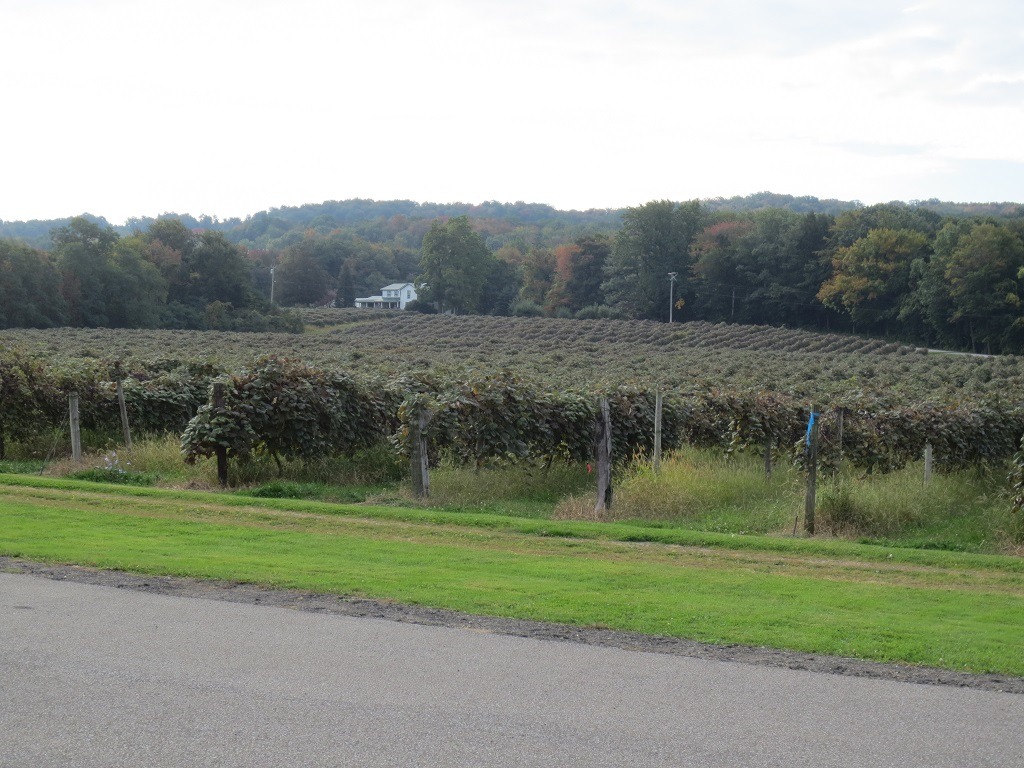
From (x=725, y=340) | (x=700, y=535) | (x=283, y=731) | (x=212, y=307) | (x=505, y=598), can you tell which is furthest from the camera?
(x=212, y=307)

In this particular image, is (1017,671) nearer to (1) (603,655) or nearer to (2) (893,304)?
(1) (603,655)

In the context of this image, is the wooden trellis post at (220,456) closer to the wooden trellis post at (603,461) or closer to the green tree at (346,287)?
the wooden trellis post at (603,461)

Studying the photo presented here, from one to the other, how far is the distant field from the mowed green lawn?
26.0m

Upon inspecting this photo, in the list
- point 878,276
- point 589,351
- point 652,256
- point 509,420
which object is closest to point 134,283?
point 589,351

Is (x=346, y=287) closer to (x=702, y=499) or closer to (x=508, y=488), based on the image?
(x=508, y=488)

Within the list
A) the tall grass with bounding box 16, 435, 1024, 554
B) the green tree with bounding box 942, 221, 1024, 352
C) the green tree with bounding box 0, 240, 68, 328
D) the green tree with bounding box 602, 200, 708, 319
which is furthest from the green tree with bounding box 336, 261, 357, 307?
the tall grass with bounding box 16, 435, 1024, 554

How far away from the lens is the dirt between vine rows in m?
6.98

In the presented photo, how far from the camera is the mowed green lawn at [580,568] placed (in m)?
8.13

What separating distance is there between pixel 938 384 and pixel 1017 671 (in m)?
44.2

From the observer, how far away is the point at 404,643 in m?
7.55

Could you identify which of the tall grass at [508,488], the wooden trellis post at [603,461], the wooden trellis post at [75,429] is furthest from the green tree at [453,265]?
the wooden trellis post at [603,461]

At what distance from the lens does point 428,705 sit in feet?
20.3

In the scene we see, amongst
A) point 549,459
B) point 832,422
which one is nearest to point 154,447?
point 549,459

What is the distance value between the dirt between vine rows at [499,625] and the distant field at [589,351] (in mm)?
30469
